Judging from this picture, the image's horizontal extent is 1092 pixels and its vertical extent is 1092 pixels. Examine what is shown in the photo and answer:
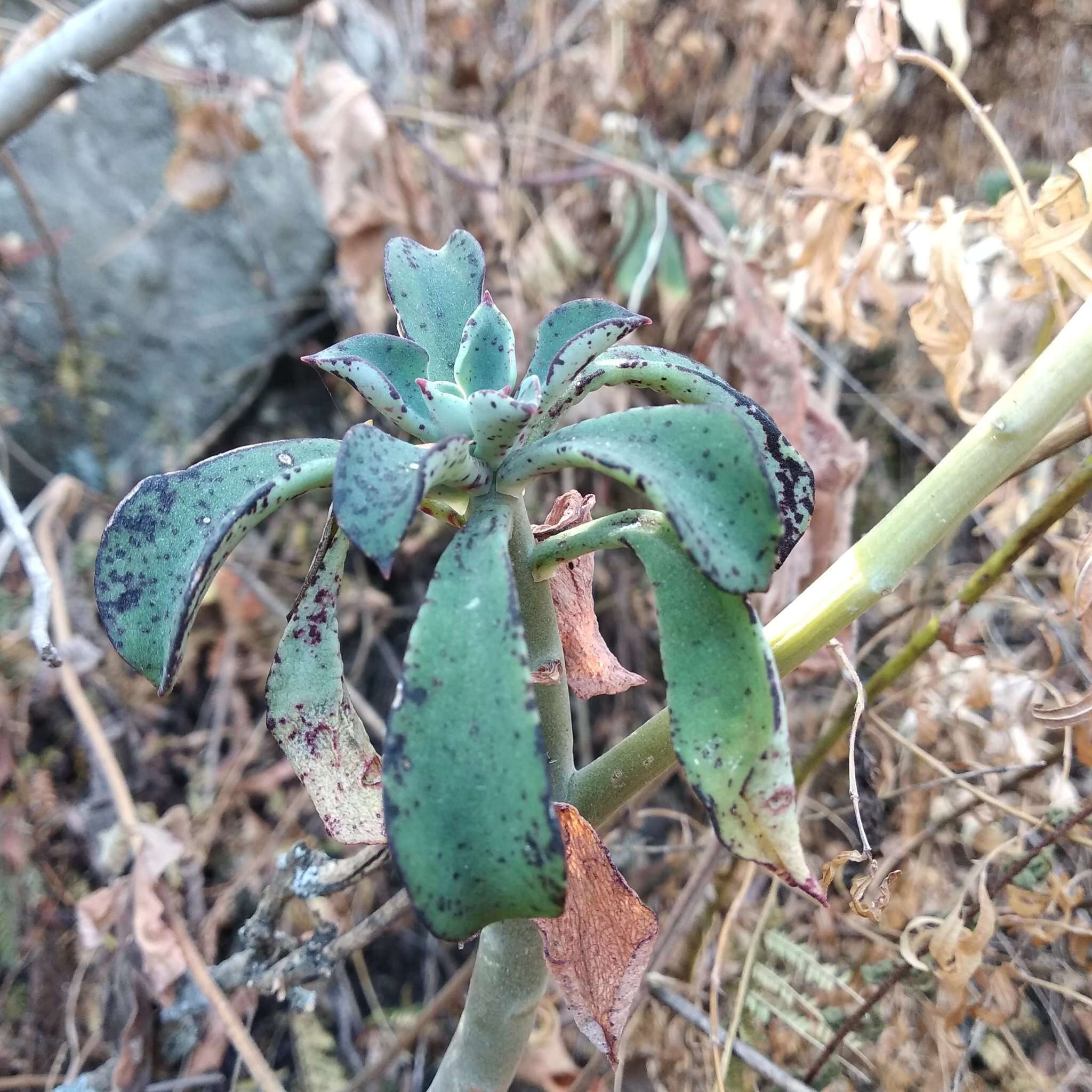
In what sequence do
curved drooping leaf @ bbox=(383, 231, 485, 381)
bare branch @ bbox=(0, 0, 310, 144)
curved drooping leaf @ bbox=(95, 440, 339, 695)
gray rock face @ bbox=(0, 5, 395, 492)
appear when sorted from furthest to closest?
gray rock face @ bbox=(0, 5, 395, 492), bare branch @ bbox=(0, 0, 310, 144), curved drooping leaf @ bbox=(383, 231, 485, 381), curved drooping leaf @ bbox=(95, 440, 339, 695)

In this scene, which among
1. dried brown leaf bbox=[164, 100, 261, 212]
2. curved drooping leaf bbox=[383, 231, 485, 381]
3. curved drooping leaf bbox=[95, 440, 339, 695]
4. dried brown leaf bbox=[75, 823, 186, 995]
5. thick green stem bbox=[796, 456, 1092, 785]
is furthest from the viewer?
dried brown leaf bbox=[164, 100, 261, 212]

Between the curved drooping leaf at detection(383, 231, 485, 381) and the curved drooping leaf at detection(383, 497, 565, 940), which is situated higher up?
the curved drooping leaf at detection(383, 231, 485, 381)

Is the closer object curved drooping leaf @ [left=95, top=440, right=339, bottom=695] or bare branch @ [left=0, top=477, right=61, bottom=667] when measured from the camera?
curved drooping leaf @ [left=95, top=440, right=339, bottom=695]

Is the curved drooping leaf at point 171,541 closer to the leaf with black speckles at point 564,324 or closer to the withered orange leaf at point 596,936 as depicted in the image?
the leaf with black speckles at point 564,324

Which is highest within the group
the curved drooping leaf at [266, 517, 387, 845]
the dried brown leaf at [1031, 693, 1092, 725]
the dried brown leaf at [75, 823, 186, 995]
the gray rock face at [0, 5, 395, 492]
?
the dried brown leaf at [1031, 693, 1092, 725]

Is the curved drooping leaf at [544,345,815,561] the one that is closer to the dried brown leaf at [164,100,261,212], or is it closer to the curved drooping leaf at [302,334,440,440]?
the curved drooping leaf at [302,334,440,440]

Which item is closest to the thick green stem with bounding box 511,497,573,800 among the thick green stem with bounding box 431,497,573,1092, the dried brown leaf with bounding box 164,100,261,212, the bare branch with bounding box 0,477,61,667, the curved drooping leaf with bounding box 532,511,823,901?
the thick green stem with bounding box 431,497,573,1092

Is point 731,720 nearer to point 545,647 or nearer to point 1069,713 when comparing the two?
point 545,647
